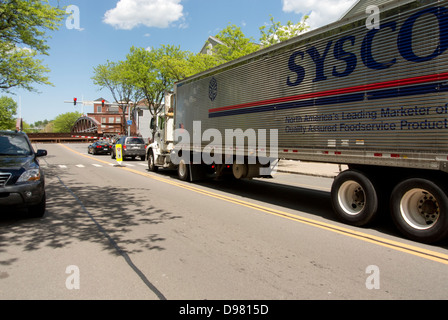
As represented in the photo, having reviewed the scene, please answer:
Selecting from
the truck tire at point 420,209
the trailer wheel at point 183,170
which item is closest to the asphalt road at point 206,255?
the truck tire at point 420,209

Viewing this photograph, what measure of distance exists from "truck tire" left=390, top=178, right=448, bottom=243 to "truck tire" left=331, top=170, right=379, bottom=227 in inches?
15.6

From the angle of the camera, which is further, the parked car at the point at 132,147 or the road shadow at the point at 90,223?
the parked car at the point at 132,147

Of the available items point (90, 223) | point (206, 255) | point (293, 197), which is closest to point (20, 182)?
point (90, 223)

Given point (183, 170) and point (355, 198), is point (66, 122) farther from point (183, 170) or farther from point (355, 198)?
point (355, 198)

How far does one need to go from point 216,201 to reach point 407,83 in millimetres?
5163

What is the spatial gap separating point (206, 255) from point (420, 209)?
3.46 metres

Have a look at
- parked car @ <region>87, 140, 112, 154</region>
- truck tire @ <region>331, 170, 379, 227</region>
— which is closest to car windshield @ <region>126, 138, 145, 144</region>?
parked car @ <region>87, 140, 112, 154</region>

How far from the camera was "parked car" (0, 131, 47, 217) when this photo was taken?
5.84 m

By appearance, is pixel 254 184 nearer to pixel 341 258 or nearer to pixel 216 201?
pixel 216 201

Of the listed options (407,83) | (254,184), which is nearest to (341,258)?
(407,83)

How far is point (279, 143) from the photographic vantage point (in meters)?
8.10

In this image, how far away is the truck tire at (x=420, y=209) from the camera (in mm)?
5012

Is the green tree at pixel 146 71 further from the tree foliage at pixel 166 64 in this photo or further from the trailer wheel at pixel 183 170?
the trailer wheel at pixel 183 170

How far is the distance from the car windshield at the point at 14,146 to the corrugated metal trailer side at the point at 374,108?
17.7 feet
